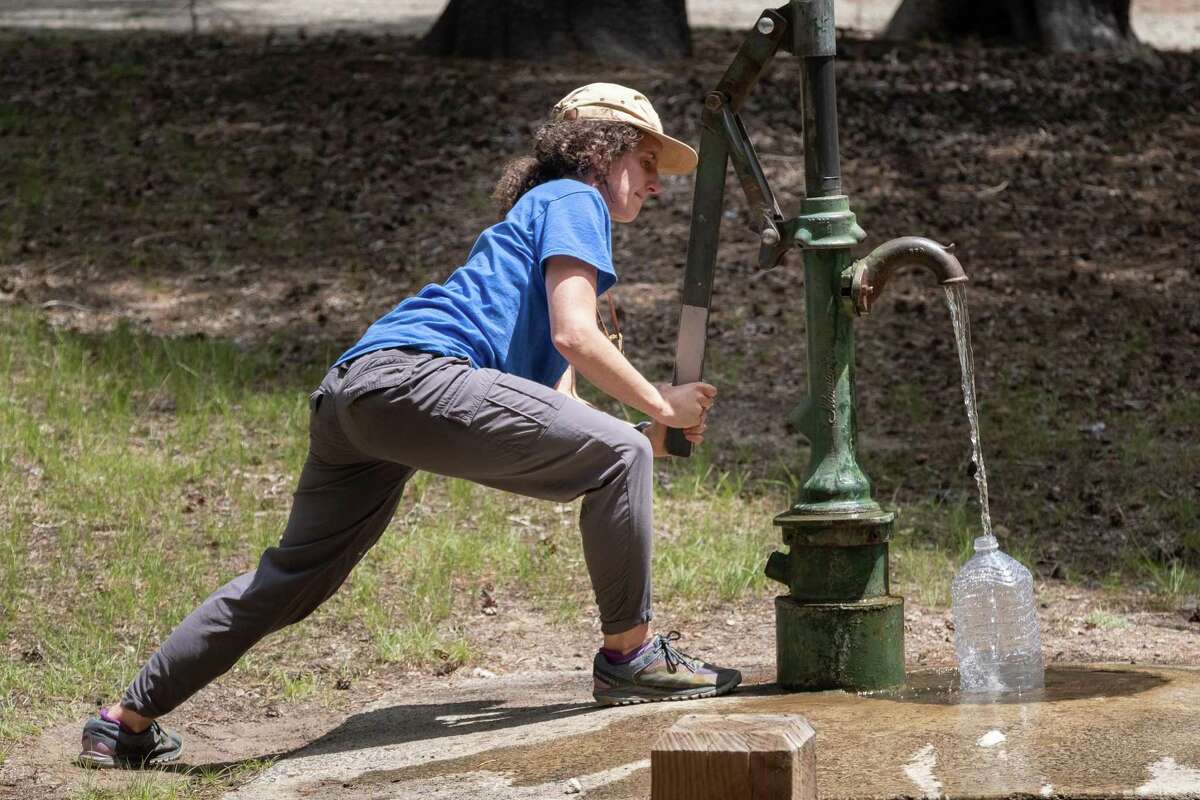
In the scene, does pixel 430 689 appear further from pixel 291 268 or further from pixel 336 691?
pixel 291 268

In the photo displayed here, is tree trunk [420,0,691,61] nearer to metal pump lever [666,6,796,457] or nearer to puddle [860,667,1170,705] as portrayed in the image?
metal pump lever [666,6,796,457]

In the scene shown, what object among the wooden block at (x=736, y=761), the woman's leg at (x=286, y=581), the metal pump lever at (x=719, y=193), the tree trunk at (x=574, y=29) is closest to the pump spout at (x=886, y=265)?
the metal pump lever at (x=719, y=193)

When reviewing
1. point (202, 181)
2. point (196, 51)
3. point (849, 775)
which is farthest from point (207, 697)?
point (196, 51)

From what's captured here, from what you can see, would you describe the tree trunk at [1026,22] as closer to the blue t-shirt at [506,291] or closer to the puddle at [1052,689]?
the puddle at [1052,689]

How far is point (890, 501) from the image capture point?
6.50m

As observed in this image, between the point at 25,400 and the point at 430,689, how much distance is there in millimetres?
3069

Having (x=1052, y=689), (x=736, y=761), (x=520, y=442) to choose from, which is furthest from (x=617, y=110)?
(x=736, y=761)

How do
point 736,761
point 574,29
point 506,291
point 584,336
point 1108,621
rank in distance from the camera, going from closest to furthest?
point 736,761 → point 584,336 → point 506,291 → point 1108,621 → point 574,29

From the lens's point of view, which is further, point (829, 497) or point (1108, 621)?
point (1108, 621)

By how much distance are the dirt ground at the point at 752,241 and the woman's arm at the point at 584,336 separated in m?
1.49

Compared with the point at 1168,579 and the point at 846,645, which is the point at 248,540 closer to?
the point at 846,645

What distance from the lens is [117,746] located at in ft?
12.9

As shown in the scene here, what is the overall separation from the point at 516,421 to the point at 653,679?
0.75 meters

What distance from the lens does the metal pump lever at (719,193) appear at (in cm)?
393
